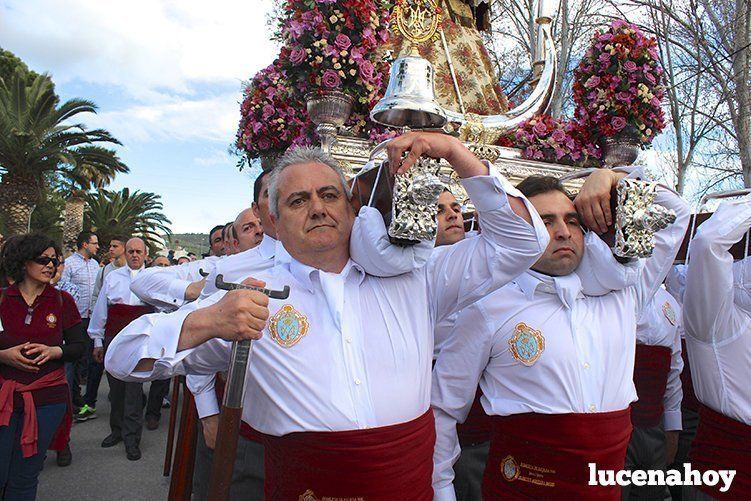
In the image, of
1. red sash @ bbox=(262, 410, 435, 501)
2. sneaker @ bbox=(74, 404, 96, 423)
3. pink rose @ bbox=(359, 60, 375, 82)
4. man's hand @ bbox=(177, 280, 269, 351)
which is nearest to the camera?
man's hand @ bbox=(177, 280, 269, 351)

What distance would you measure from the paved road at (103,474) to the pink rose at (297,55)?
369 centimetres

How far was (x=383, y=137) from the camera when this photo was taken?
4945 mm

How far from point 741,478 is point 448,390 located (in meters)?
1.36

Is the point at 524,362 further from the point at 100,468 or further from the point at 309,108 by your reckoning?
the point at 100,468

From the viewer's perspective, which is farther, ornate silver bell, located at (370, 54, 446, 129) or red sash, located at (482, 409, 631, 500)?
red sash, located at (482, 409, 631, 500)

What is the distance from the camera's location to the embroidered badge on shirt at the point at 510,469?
2330mm

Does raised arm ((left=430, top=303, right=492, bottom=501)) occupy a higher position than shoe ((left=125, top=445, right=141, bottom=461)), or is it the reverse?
raised arm ((left=430, top=303, right=492, bottom=501))

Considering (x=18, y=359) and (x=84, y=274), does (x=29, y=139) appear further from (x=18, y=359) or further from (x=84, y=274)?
(x=18, y=359)

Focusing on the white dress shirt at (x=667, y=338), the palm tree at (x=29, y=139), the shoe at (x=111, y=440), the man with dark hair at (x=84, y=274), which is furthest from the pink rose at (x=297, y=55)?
the palm tree at (x=29, y=139)

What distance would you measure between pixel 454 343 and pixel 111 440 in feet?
16.4

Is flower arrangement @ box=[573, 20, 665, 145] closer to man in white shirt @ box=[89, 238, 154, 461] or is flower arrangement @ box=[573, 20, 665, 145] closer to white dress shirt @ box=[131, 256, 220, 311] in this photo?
white dress shirt @ box=[131, 256, 220, 311]

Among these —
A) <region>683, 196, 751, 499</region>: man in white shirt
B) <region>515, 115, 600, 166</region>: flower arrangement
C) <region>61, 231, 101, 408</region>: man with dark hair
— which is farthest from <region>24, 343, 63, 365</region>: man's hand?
<region>515, 115, 600, 166</region>: flower arrangement

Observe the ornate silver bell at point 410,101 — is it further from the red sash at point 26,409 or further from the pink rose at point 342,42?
the red sash at point 26,409

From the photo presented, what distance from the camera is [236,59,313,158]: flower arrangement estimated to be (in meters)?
5.14
